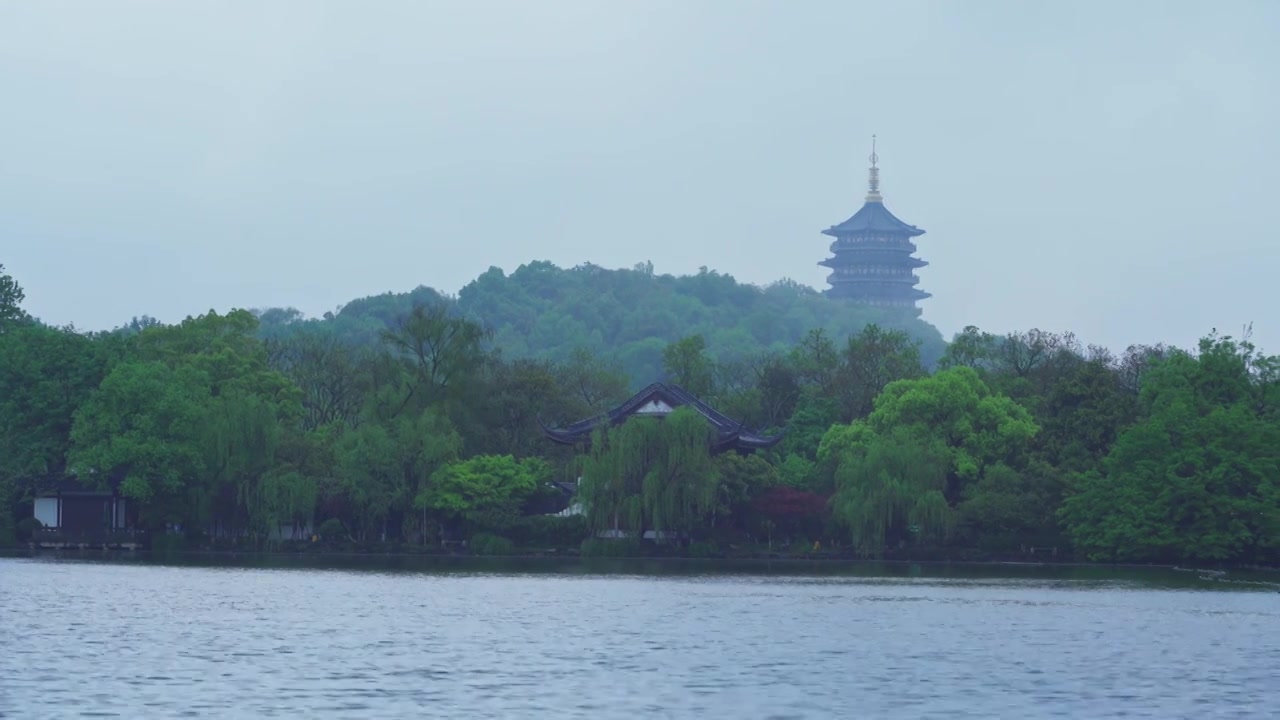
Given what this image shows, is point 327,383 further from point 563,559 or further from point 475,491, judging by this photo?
point 563,559

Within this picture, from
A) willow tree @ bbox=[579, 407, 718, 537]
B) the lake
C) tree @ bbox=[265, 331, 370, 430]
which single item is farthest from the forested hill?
the lake

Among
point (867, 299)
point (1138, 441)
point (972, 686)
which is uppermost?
point (867, 299)

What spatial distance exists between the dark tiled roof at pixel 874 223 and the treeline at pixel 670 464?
105 m

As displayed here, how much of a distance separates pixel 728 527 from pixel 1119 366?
20856 millimetres

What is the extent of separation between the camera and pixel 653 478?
50.9 metres

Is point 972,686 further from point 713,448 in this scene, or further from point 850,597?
point 713,448

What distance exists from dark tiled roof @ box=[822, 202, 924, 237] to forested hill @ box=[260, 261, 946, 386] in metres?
8.45

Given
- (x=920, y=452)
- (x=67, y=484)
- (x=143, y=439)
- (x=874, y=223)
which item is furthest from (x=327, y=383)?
(x=874, y=223)

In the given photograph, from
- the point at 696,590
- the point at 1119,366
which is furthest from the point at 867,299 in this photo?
the point at 696,590

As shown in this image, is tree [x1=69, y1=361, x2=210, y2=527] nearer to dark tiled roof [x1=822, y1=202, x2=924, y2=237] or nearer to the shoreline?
the shoreline

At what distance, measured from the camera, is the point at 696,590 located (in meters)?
37.8

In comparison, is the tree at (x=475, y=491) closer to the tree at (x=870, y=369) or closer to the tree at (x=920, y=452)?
the tree at (x=920, y=452)

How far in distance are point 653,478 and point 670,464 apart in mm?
789

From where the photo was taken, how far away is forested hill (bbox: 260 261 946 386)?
388 feet
